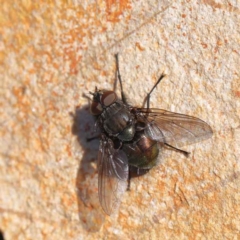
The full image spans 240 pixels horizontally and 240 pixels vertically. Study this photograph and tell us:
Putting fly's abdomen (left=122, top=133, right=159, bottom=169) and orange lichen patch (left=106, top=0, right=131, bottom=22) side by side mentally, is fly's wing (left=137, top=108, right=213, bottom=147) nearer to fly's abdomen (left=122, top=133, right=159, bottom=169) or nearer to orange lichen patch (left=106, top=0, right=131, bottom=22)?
fly's abdomen (left=122, top=133, right=159, bottom=169)

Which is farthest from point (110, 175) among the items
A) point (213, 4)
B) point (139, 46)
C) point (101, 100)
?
point (213, 4)

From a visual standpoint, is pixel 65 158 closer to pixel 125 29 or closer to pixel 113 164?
pixel 113 164

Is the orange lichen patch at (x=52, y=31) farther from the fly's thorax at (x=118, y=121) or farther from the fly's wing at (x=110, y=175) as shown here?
the fly's wing at (x=110, y=175)

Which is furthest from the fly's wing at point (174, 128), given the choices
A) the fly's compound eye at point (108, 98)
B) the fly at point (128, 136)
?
the fly's compound eye at point (108, 98)

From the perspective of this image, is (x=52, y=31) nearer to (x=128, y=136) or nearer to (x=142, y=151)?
(x=128, y=136)

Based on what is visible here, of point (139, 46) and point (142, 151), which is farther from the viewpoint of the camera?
point (139, 46)

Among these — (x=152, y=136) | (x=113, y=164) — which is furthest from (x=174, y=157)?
(x=113, y=164)

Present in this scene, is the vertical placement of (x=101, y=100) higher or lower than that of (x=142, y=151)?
higher
